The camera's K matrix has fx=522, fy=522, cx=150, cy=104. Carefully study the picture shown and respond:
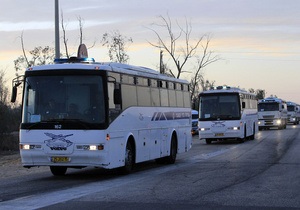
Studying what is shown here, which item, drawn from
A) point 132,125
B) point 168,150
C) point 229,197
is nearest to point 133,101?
point 132,125

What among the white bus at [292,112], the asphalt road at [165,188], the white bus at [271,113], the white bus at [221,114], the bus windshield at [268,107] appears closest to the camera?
the asphalt road at [165,188]

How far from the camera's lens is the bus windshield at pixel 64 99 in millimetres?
14102

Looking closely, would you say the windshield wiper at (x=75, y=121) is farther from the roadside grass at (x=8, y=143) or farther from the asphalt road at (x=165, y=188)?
the roadside grass at (x=8, y=143)

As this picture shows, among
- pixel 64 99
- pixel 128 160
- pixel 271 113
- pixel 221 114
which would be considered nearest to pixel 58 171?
pixel 128 160

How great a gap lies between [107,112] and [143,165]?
580 cm

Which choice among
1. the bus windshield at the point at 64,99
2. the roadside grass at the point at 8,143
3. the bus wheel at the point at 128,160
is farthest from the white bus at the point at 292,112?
the bus windshield at the point at 64,99

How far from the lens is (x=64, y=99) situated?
1424cm

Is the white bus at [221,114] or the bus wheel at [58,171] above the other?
the white bus at [221,114]

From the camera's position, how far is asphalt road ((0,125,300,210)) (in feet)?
33.7

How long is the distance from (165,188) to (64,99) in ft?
12.7

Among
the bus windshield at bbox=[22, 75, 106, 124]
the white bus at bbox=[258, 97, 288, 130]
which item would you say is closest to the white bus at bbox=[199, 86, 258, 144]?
the bus windshield at bbox=[22, 75, 106, 124]

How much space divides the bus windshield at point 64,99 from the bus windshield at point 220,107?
1827 cm

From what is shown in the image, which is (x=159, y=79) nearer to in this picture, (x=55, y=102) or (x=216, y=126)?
(x=55, y=102)

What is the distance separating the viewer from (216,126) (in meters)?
31.8
